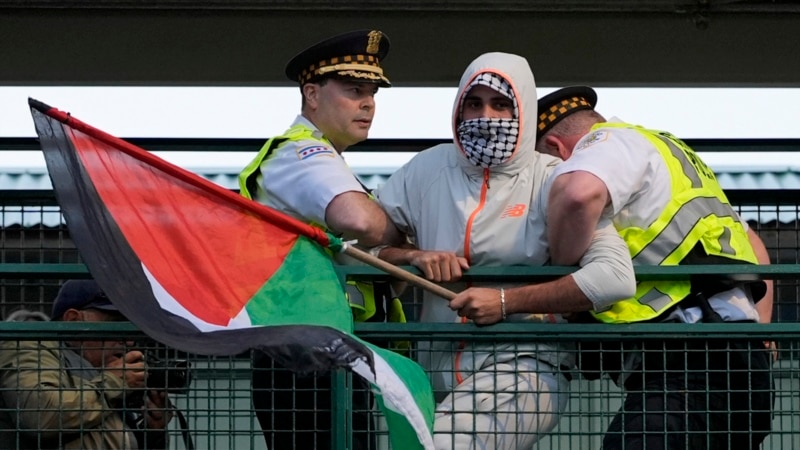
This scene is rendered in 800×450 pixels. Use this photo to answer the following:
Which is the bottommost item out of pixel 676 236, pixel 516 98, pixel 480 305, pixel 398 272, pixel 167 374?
pixel 167 374

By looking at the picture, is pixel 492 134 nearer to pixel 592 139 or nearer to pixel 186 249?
pixel 592 139

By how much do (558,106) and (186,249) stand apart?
5.07 ft

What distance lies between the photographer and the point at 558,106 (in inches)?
247

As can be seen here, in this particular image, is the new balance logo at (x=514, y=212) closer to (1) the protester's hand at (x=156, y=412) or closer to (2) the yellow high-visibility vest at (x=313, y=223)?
(2) the yellow high-visibility vest at (x=313, y=223)

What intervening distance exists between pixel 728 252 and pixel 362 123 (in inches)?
58.8

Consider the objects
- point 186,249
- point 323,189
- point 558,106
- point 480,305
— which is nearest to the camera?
point 480,305

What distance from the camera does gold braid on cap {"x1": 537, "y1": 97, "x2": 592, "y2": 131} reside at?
626 centimetres

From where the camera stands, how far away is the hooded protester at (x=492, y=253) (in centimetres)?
549

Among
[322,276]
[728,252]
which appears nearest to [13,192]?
[322,276]

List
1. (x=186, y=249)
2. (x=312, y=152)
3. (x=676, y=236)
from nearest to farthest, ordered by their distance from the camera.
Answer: (x=186, y=249) → (x=676, y=236) → (x=312, y=152)

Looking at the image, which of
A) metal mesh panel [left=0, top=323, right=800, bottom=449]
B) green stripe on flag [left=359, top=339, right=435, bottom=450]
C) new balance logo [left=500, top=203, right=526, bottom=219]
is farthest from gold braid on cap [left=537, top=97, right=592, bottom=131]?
green stripe on flag [left=359, top=339, right=435, bottom=450]

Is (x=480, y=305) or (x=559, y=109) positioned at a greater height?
(x=559, y=109)

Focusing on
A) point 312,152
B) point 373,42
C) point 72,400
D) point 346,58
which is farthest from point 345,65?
point 72,400

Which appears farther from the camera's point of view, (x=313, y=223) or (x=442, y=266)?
(x=313, y=223)
